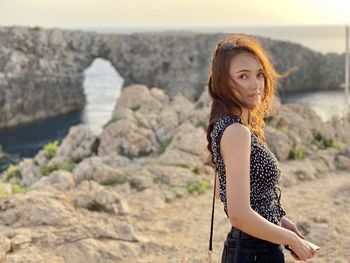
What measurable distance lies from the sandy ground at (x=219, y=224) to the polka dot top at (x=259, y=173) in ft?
15.6

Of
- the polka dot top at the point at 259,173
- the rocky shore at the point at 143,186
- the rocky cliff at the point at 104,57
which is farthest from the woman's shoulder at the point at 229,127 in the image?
the rocky cliff at the point at 104,57

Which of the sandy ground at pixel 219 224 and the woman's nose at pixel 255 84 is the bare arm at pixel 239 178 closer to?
the woman's nose at pixel 255 84

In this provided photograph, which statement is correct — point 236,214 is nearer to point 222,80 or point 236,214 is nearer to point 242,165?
point 242,165

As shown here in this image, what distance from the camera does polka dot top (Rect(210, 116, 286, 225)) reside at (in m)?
3.34

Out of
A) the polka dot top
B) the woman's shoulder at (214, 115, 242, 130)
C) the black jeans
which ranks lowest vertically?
the black jeans

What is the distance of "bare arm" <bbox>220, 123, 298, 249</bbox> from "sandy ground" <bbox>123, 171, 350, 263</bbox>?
5.11 metres

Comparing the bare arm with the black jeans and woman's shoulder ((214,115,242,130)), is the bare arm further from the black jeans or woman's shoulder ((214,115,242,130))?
the black jeans

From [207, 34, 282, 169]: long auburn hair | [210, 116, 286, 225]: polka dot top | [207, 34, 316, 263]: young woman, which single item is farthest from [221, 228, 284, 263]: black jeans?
[207, 34, 282, 169]: long auburn hair

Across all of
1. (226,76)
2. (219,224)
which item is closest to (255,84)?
(226,76)

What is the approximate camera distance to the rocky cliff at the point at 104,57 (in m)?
63.2

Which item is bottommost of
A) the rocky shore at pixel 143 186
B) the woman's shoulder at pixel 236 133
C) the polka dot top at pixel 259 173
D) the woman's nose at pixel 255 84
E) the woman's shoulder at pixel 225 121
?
the rocky shore at pixel 143 186

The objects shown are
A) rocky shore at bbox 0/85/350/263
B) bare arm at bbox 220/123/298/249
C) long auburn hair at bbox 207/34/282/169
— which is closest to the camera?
bare arm at bbox 220/123/298/249

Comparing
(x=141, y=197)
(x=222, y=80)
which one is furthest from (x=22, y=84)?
(x=222, y=80)

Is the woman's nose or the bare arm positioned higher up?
the woman's nose
